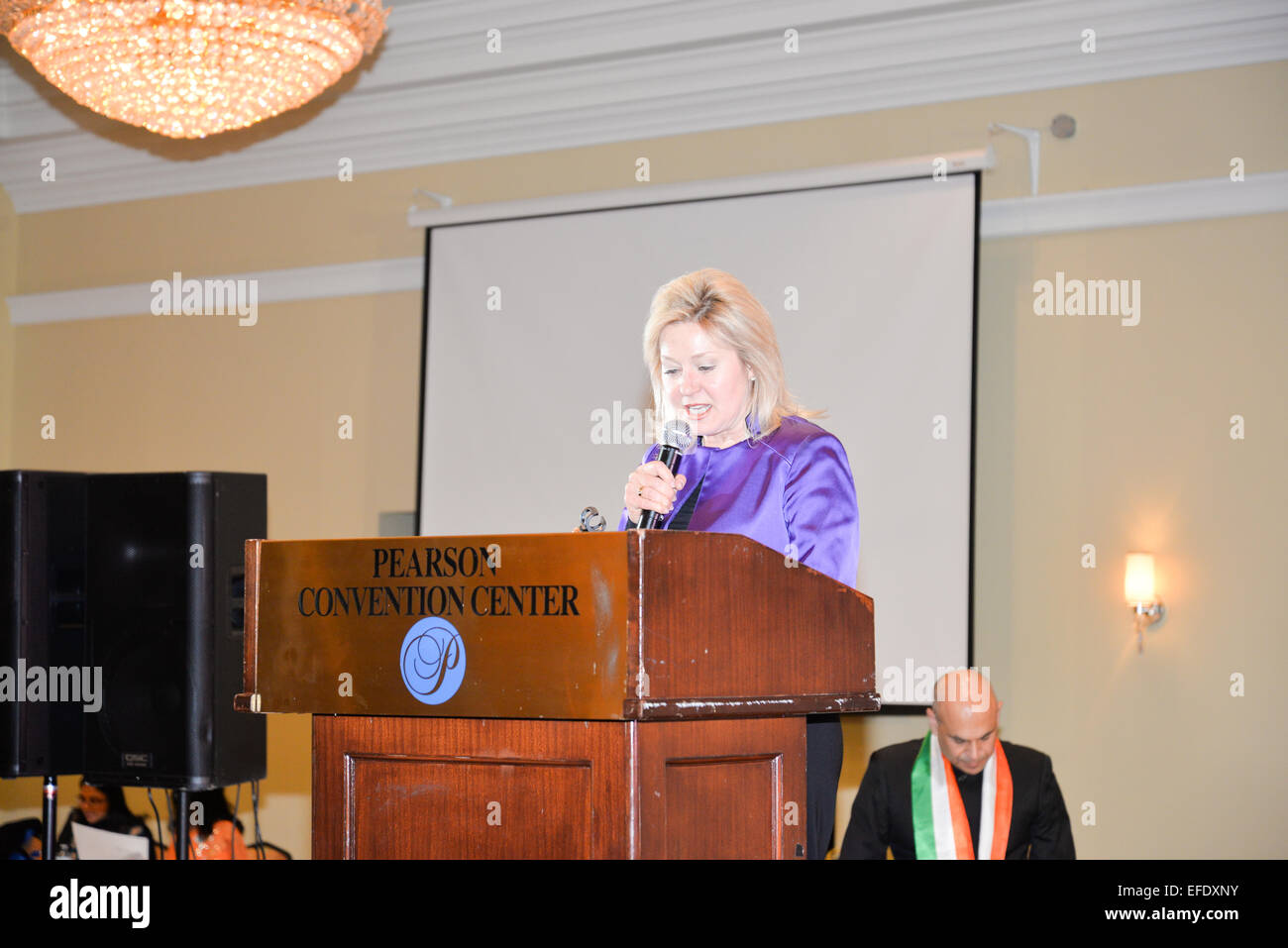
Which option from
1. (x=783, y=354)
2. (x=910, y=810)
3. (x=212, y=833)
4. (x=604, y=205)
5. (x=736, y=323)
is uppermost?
(x=604, y=205)

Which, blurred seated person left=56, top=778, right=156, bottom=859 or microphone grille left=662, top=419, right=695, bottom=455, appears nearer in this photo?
microphone grille left=662, top=419, right=695, bottom=455

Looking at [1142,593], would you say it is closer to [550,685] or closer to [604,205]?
[604,205]

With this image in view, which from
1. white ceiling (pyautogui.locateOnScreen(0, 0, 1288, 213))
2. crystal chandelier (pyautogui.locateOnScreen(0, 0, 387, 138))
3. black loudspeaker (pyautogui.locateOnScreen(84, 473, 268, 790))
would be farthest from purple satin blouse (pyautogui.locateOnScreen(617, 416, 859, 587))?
white ceiling (pyautogui.locateOnScreen(0, 0, 1288, 213))

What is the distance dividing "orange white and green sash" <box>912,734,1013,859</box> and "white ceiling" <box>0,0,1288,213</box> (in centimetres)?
244

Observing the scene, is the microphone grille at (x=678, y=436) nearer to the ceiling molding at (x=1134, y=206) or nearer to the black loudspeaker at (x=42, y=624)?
the black loudspeaker at (x=42, y=624)

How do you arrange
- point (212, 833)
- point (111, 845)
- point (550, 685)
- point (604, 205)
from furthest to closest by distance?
point (604, 205)
point (212, 833)
point (111, 845)
point (550, 685)

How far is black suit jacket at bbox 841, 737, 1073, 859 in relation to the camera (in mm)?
3740

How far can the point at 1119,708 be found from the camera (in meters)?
4.53

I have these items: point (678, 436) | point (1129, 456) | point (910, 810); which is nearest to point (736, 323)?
point (678, 436)

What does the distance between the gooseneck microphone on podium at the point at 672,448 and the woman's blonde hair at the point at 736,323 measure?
0.43 feet

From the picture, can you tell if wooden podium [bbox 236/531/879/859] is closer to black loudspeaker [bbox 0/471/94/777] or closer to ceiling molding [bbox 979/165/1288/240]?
black loudspeaker [bbox 0/471/94/777]

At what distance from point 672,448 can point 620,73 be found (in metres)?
3.80

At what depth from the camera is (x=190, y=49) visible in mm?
3922

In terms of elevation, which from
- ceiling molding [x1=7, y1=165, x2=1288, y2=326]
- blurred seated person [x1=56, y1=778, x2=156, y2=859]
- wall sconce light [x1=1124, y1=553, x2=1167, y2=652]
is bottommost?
blurred seated person [x1=56, y1=778, x2=156, y2=859]
